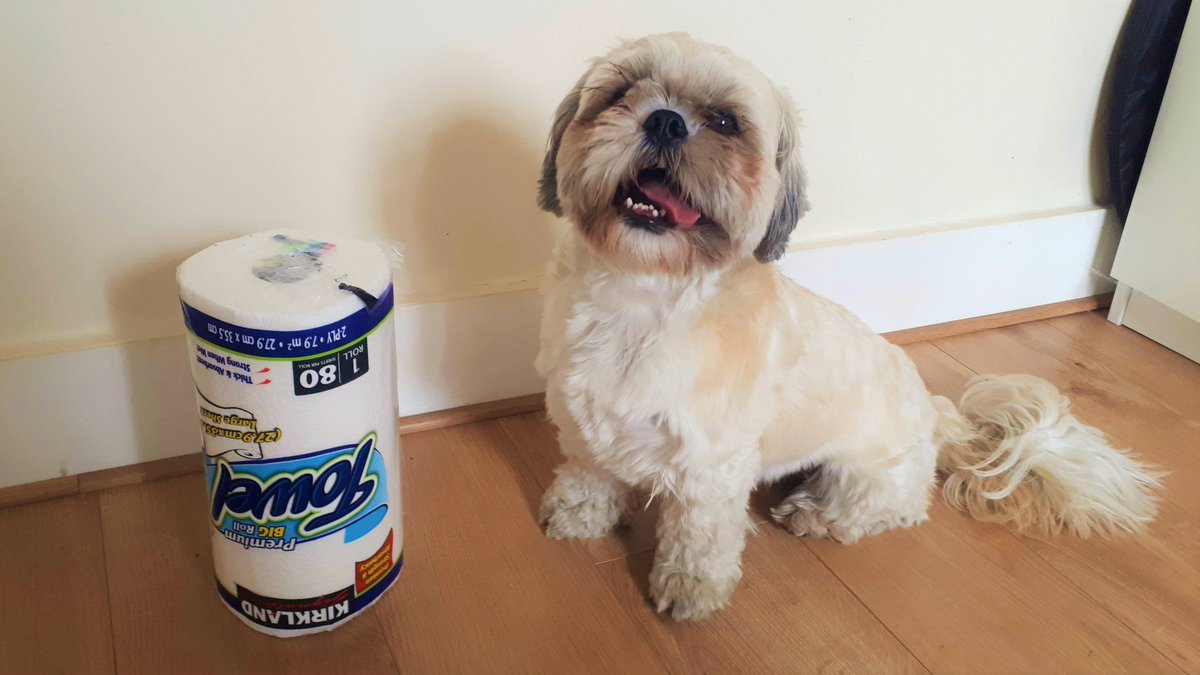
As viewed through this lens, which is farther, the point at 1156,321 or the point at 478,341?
the point at 1156,321

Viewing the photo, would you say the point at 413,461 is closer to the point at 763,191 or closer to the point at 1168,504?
the point at 763,191

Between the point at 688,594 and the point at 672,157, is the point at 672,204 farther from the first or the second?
the point at 688,594

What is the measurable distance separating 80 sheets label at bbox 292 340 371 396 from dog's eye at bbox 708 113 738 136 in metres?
0.43

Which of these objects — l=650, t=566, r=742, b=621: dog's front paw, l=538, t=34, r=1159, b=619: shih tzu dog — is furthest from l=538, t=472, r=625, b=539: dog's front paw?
l=650, t=566, r=742, b=621: dog's front paw

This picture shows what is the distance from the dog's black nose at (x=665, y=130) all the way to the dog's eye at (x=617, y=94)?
3.0 inches

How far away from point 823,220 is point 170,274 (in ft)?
3.64

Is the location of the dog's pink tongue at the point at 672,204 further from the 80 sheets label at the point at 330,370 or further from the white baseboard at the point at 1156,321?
the white baseboard at the point at 1156,321

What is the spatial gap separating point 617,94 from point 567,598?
0.64 m

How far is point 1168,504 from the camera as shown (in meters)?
1.44

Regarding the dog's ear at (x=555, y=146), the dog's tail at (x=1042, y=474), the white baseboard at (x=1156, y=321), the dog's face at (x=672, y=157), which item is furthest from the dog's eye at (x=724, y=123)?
the white baseboard at (x=1156, y=321)

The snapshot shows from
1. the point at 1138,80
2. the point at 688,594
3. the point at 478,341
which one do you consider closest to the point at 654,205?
the point at 688,594

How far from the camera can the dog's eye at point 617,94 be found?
0.98 metres

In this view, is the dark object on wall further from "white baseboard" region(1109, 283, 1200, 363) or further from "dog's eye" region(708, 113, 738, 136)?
"dog's eye" region(708, 113, 738, 136)

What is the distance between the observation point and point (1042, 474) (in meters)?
1.38
